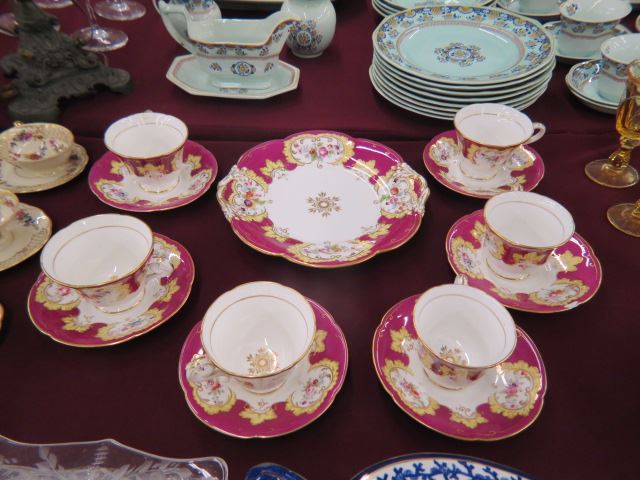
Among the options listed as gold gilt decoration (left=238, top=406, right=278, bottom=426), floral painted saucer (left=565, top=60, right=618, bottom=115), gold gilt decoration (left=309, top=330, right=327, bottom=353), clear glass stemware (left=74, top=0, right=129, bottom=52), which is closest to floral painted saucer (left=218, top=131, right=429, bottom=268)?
gold gilt decoration (left=309, top=330, right=327, bottom=353)

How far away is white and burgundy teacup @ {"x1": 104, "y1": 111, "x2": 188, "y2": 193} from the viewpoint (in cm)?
77

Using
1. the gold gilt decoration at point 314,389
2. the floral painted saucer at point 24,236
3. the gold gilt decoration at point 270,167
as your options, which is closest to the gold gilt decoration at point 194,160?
the gold gilt decoration at point 270,167

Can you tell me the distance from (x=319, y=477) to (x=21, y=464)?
1.07 feet

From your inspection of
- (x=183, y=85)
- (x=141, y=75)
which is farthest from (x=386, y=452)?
(x=141, y=75)

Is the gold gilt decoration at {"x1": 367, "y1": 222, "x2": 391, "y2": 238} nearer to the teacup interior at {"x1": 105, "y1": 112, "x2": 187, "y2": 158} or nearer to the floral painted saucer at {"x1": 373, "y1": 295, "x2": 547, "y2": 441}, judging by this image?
the floral painted saucer at {"x1": 373, "y1": 295, "x2": 547, "y2": 441}

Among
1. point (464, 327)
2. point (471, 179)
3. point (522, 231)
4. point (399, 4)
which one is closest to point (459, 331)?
point (464, 327)

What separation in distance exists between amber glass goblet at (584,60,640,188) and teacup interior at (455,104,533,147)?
6.0 inches

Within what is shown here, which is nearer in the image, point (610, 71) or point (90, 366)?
point (90, 366)

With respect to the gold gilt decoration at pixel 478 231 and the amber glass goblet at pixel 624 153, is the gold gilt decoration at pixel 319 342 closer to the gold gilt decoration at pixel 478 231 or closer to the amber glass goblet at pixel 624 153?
the gold gilt decoration at pixel 478 231

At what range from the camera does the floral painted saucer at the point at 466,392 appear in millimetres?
518

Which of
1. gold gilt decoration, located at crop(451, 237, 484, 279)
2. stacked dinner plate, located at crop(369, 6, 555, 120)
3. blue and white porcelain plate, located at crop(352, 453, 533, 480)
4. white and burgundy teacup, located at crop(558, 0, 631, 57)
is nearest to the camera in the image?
blue and white porcelain plate, located at crop(352, 453, 533, 480)

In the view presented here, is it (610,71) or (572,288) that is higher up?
(610,71)

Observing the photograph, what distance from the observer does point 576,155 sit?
887 millimetres

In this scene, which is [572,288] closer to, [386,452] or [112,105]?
[386,452]
